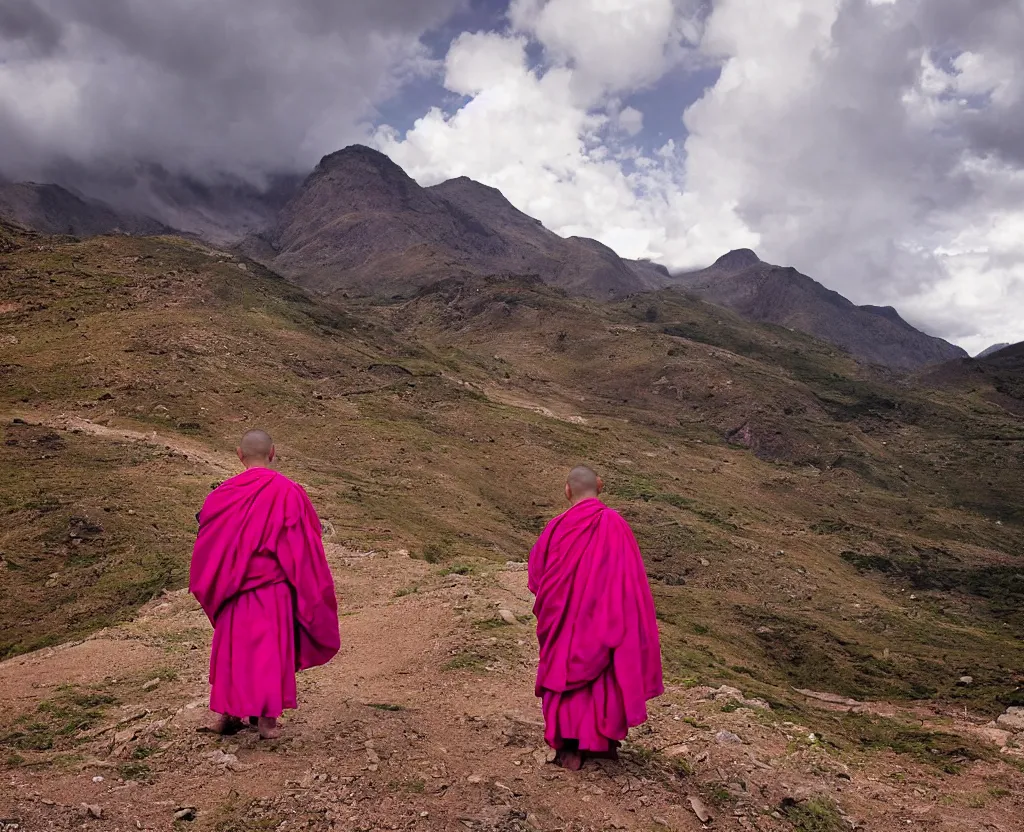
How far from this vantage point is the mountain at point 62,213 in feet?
365

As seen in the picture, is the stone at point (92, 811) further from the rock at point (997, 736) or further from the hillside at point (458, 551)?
the rock at point (997, 736)

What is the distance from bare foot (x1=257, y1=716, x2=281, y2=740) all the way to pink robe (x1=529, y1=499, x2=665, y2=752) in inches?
82.9

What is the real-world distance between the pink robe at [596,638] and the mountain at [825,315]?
5530 inches

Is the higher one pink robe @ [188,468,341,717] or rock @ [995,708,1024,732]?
pink robe @ [188,468,341,717]

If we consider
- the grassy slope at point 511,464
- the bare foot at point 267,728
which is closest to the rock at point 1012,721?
the grassy slope at point 511,464

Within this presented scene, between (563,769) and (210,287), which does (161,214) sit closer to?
(210,287)

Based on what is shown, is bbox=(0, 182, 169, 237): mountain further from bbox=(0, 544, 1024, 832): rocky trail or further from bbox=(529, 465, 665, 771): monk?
bbox=(529, 465, 665, 771): monk

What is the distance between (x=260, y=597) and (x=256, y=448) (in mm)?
1218

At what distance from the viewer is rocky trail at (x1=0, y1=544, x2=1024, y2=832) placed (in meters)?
4.35

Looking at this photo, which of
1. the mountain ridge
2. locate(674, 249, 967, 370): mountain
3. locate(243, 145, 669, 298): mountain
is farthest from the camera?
locate(674, 249, 967, 370): mountain

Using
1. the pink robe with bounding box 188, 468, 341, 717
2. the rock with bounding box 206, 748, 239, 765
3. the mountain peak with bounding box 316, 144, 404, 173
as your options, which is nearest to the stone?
the rock with bounding box 206, 748, 239, 765

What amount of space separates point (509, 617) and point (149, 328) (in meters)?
24.2

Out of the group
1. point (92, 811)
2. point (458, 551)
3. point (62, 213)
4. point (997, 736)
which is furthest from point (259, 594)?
point (62, 213)

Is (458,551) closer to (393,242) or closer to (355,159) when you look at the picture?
(393,242)
